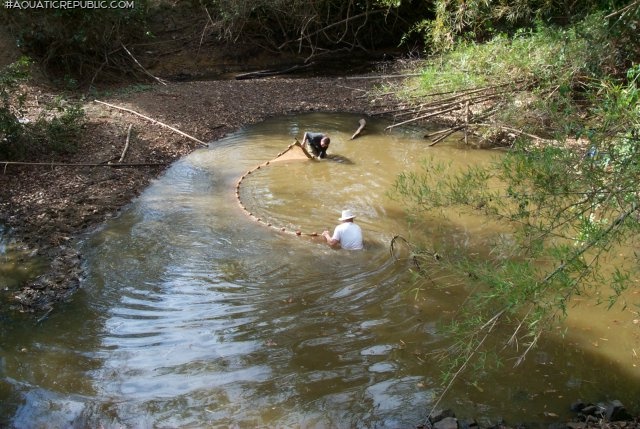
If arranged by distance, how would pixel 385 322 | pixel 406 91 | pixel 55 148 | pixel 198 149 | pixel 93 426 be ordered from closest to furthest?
pixel 93 426, pixel 385 322, pixel 55 148, pixel 198 149, pixel 406 91

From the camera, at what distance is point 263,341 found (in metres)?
5.53

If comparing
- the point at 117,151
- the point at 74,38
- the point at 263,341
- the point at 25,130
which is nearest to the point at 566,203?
the point at 263,341

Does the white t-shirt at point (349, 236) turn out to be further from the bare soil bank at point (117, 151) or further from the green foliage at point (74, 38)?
the green foliage at point (74, 38)

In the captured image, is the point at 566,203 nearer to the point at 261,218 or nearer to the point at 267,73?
the point at 261,218

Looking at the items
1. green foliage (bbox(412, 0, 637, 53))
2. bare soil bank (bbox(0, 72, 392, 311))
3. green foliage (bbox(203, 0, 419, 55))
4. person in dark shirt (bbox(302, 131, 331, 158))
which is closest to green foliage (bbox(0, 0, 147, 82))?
bare soil bank (bbox(0, 72, 392, 311))

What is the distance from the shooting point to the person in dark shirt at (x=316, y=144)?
1055 cm

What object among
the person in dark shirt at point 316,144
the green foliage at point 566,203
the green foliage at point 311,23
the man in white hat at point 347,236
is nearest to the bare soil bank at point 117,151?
the person in dark shirt at point 316,144

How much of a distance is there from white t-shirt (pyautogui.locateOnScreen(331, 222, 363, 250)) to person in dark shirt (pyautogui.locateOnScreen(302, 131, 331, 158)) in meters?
3.49

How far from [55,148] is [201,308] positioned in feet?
18.6

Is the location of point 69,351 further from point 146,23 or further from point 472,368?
point 146,23

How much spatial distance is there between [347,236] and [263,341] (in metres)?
2.23

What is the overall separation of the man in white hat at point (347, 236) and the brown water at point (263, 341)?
0.58ft

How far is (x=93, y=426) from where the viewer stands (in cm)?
445

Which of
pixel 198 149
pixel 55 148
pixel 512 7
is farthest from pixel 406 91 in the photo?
pixel 55 148
